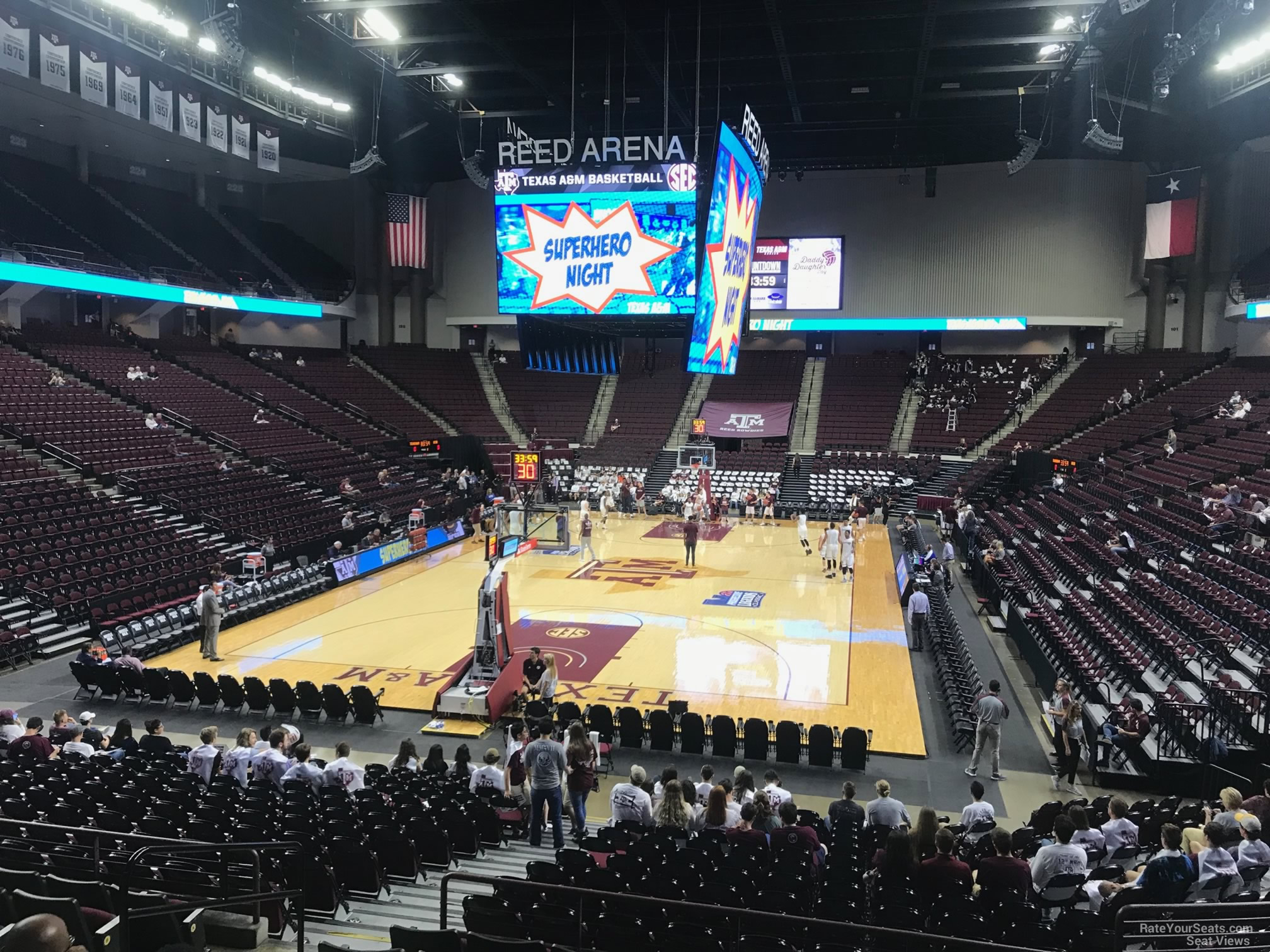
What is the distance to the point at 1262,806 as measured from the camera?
8.03 metres

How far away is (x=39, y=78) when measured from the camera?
2273 cm

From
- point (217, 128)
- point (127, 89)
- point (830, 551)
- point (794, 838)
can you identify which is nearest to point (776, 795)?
point (794, 838)

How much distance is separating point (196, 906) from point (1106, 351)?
45.8 m

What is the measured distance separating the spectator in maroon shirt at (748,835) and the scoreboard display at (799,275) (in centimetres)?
3688

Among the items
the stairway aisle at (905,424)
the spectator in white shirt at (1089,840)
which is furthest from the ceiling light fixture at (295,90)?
the spectator in white shirt at (1089,840)

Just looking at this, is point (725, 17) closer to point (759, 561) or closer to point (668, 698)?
point (759, 561)

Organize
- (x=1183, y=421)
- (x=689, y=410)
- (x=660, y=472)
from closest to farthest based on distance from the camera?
(x=1183, y=421) < (x=660, y=472) < (x=689, y=410)

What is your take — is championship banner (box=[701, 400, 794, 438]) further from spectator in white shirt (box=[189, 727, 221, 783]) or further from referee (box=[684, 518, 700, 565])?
spectator in white shirt (box=[189, 727, 221, 783])

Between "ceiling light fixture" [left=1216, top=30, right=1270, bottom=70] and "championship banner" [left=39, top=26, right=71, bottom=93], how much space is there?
106 ft

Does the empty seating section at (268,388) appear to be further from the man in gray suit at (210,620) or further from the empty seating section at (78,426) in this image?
the man in gray suit at (210,620)

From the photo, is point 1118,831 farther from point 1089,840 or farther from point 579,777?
point 579,777

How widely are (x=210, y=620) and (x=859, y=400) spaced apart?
33956 millimetres

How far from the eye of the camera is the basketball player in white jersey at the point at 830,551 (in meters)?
25.3

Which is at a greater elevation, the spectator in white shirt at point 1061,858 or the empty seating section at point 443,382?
the empty seating section at point 443,382
